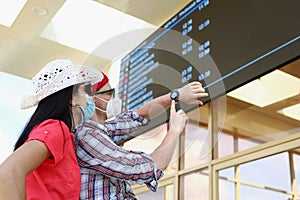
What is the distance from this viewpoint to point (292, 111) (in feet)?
6.55

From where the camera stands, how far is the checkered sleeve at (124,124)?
1.24 metres

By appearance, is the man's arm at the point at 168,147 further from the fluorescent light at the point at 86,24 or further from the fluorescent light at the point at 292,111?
the fluorescent light at the point at 86,24

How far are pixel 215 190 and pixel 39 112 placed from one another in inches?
58.5

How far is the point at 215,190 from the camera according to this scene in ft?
7.44

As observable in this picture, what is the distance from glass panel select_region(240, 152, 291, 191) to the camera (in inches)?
77.4

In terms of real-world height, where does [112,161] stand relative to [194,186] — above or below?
below

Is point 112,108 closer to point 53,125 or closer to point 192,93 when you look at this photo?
point 192,93

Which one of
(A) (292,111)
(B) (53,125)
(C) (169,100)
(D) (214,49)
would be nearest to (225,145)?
(A) (292,111)

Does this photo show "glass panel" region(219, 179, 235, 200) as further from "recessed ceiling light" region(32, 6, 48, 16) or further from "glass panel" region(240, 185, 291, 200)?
"recessed ceiling light" region(32, 6, 48, 16)

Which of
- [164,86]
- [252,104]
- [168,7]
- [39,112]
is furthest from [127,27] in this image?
[39,112]

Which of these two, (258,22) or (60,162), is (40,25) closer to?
(258,22)

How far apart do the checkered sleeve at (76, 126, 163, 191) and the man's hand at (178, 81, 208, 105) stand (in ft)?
0.92

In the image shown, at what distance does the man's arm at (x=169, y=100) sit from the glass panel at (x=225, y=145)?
94cm

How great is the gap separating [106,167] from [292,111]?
4.17 feet
